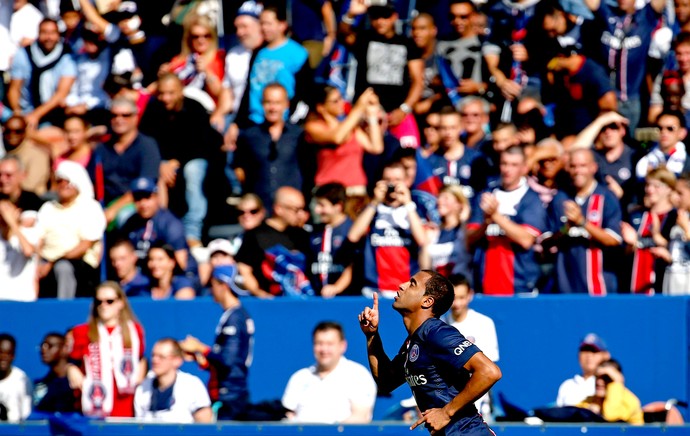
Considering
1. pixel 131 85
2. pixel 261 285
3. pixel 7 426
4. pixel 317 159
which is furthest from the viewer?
pixel 131 85

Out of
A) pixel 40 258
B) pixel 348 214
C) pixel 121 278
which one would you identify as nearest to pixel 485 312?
pixel 348 214

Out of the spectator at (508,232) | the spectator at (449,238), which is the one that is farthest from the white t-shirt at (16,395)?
the spectator at (508,232)

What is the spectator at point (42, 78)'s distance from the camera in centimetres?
1375

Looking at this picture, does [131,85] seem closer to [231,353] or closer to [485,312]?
[231,353]

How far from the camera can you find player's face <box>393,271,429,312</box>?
6.76 m

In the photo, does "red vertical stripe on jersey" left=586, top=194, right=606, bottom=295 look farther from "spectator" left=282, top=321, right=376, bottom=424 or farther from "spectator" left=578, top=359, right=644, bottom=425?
"spectator" left=282, top=321, right=376, bottom=424

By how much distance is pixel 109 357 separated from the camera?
10695mm

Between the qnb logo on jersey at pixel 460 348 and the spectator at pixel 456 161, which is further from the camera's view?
the spectator at pixel 456 161

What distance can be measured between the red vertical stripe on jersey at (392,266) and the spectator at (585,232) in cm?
121

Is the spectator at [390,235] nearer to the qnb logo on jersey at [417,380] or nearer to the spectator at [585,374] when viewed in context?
the spectator at [585,374]

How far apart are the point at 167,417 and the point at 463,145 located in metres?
3.63

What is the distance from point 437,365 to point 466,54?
653cm

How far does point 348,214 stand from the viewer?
449 inches

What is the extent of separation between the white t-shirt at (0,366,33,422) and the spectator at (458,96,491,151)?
14.7 ft
